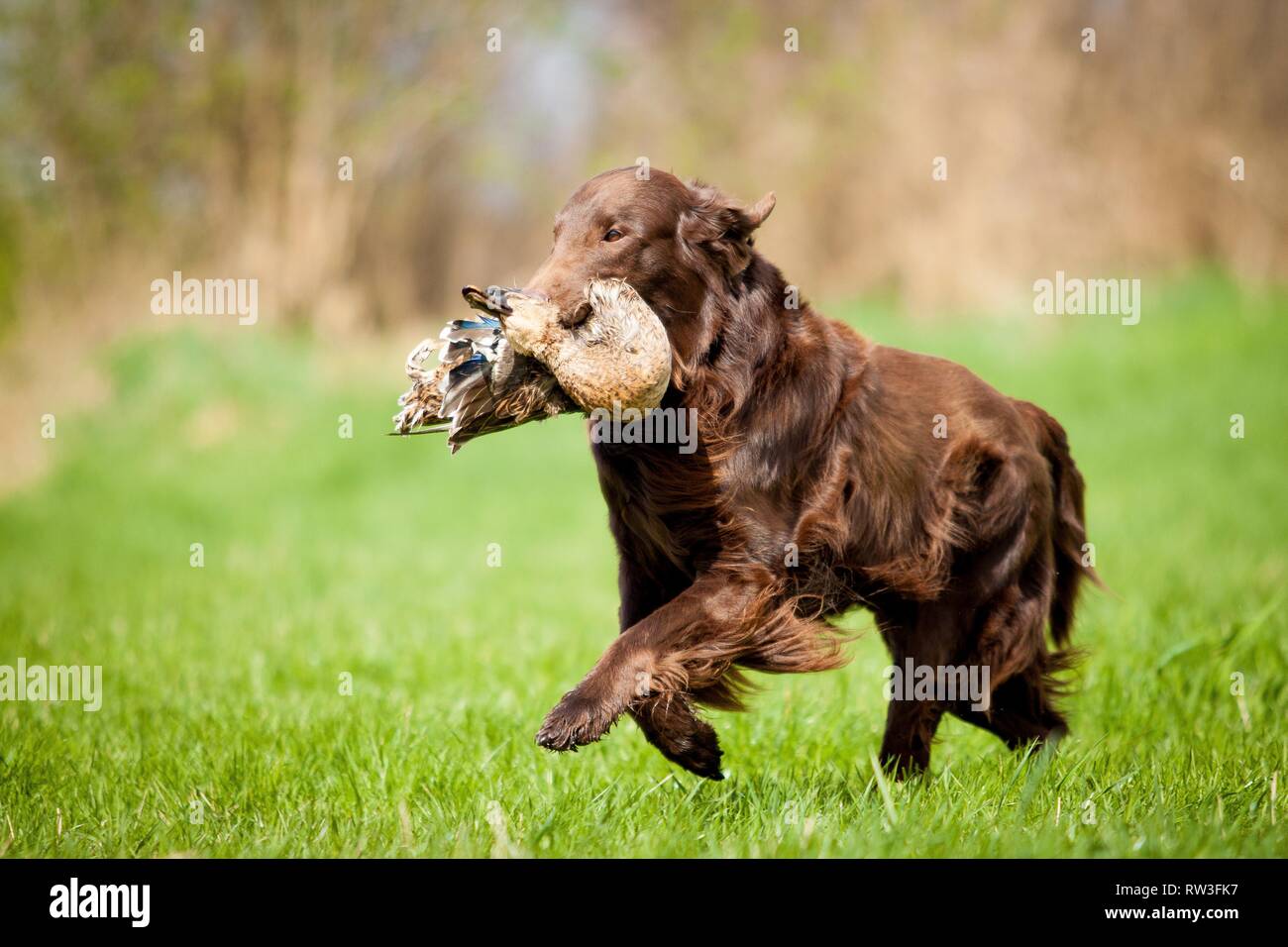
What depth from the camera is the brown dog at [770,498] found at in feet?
Result: 11.0

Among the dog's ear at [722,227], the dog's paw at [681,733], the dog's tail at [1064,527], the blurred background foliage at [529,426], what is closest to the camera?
the dog's paw at [681,733]

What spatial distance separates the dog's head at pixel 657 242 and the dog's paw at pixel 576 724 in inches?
39.1

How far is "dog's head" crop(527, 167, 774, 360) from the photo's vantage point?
3.36 metres

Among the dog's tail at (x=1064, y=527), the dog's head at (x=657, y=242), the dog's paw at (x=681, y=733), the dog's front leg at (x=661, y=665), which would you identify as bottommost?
the dog's paw at (x=681, y=733)

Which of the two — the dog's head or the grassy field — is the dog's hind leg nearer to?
the grassy field

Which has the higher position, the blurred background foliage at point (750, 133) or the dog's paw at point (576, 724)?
the blurred background foliage at point (750, 133)

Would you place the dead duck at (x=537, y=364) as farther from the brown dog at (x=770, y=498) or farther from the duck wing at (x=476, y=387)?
the brown dog at (x=770, y=498)

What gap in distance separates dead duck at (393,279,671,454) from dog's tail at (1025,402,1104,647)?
165 centimetres

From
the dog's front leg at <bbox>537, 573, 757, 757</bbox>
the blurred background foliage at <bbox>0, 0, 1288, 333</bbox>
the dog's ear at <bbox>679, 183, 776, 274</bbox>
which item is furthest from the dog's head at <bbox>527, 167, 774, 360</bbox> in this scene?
the blurred background foliage at <bbox>0, 0, 1288, 333</bbox>

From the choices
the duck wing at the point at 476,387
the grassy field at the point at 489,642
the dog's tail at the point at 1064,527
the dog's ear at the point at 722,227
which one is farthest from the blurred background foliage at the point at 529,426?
the dog's ear at the point at 722,227

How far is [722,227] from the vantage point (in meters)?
3.53

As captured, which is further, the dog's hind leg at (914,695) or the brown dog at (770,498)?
the dog's hind leg at (914,695)

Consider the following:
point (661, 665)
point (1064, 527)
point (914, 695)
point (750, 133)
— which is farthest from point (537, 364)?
point (750, 133)

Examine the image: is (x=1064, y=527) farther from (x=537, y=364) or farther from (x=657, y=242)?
(x=537, y=364)
